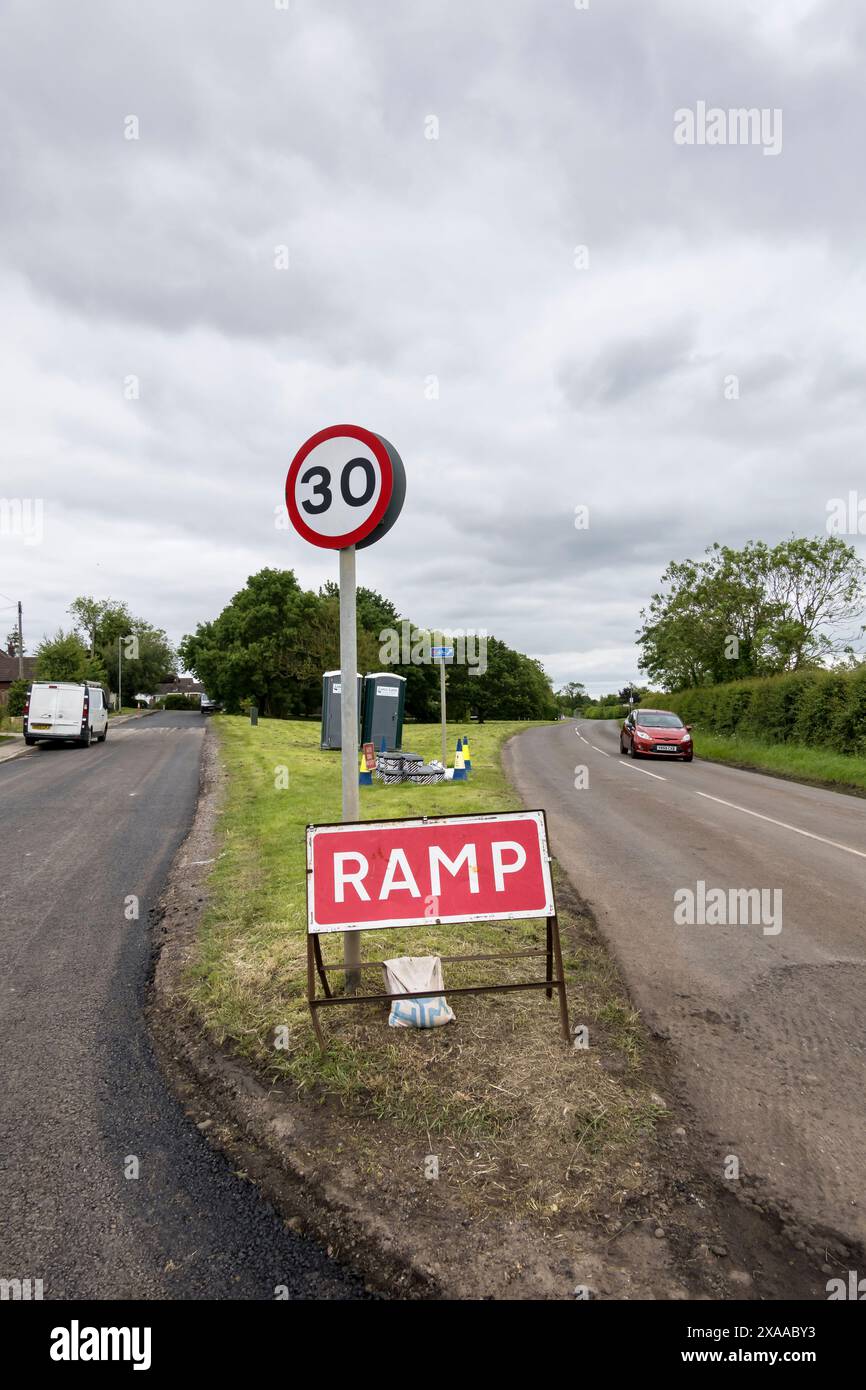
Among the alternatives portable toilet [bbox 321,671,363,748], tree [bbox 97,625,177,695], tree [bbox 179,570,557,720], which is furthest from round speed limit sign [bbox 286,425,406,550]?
tree [bbox 97,625,177,695]

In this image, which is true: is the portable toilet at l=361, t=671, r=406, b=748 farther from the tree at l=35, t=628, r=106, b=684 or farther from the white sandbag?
the tree at l=35, t=628, r=106, b=684

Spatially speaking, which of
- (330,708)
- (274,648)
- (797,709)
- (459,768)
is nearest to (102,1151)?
(459,768)

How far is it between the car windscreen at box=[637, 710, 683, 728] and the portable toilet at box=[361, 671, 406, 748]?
27.0 feet

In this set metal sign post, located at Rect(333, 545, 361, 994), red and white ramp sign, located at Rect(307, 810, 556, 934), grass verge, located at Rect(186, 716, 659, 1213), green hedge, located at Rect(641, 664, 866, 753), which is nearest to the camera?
grass verge, located at Rect(186, 716, 659, 1213)

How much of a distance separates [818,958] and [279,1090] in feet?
12.9

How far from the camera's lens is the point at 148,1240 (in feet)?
8.32

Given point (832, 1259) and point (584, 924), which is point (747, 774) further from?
point (832, 1259)

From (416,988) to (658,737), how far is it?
20.8 metres

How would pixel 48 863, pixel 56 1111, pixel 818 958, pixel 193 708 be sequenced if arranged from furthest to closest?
pixel 193 708
pixel 48 863
pixel 818 958
pixel 56 1111

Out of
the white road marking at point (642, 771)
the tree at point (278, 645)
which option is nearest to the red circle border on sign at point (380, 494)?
the white road marking at point (642, 771)

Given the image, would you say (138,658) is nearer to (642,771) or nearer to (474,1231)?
(642,771)

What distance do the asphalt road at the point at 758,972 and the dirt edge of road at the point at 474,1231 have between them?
0.90ft

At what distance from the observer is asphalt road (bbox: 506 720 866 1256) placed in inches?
121
